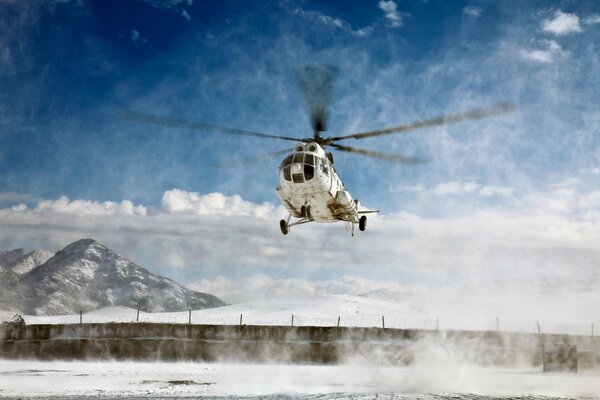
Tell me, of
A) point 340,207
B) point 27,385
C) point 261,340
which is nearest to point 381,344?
point 261,340

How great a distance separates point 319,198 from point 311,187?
111 centimetres

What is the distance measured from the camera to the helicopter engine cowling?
30834 mm

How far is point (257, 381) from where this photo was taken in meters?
25.3

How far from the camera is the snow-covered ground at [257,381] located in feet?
70.0

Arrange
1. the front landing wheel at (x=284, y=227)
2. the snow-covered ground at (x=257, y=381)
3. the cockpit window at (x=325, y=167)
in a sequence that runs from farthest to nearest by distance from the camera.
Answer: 1. the front landing wheel at (x=284, y=227)
2. the cockpit window at (x=325, y=167)
3. the snow-covered ground at (x=257, y=381)

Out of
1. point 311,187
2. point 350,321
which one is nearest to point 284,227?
point 311,187

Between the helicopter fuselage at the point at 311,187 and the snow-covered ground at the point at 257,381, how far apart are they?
777 cm

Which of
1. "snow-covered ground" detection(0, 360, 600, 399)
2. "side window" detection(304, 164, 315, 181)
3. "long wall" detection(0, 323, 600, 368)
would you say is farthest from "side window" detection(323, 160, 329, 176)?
"long wall" detection(0, 323, 600, 368)

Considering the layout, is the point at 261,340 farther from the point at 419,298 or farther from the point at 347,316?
the point at 419,298

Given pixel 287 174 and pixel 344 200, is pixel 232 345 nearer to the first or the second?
pixel 344 200

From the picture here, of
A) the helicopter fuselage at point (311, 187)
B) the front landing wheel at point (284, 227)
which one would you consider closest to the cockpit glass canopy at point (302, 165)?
the helicopter fuselage at point (311, 187)

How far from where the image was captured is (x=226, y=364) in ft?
113

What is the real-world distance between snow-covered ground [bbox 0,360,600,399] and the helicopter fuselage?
7.77 meters

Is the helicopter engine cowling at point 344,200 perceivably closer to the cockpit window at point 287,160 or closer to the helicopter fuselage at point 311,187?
the helicopter fuselage at point 311,187
